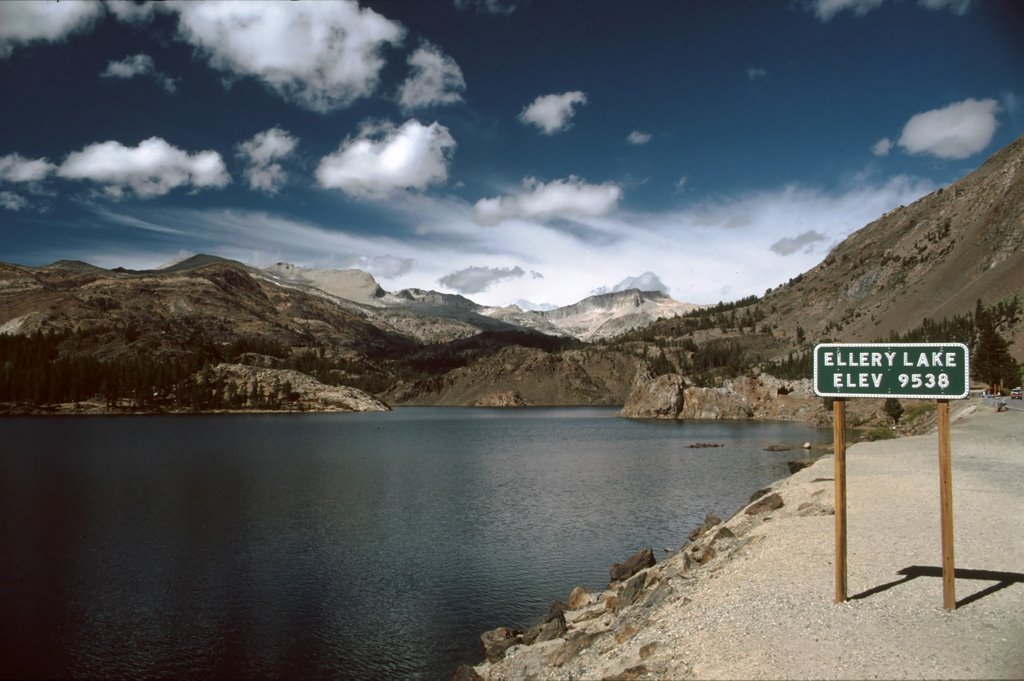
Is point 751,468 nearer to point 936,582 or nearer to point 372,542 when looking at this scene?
point 372,542

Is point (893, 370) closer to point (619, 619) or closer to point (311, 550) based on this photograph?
point (619, 619)

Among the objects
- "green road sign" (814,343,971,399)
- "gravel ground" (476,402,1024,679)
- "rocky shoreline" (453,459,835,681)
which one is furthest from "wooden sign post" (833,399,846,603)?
"rocky shoreline" (453,459,835,681)

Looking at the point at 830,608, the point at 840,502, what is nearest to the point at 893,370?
the point at 840,502

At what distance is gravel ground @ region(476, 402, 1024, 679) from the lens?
14.0m

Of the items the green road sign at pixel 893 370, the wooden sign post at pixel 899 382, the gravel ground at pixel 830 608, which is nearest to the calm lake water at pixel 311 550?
the gravel ground at pixel 830 608

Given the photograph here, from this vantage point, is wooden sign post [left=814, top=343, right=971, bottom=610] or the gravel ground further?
wooden sign post [left=814, top=343, right=971, bottom=610]

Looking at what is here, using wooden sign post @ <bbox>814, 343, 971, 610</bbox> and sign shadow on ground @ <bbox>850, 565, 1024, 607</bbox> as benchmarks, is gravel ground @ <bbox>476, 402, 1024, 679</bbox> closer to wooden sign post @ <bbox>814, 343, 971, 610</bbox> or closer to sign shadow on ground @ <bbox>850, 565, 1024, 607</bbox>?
sign shadow on ground @ <bbox>850, 565, 1024, 607</bbox>

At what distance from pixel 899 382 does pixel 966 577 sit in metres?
6.58

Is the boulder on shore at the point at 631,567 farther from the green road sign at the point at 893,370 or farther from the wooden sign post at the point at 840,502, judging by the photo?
the green road sign at the point at 893,370

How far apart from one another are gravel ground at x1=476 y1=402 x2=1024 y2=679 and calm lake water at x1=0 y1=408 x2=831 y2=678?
25.9 ft

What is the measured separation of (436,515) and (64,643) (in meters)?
30.1

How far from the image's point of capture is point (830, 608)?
17.3 m

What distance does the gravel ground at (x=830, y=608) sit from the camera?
1403 centimetres

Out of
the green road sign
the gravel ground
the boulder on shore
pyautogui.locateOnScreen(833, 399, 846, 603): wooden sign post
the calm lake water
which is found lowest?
the calm lake water
